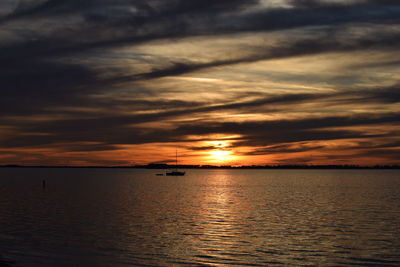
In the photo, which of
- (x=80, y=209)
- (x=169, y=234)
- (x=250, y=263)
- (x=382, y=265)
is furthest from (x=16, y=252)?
(x=80, y=209)

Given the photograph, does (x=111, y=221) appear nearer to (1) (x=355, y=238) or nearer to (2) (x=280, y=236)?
(2) (x=280, y=236)

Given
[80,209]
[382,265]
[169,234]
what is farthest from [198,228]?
[80,209]

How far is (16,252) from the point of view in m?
42.5

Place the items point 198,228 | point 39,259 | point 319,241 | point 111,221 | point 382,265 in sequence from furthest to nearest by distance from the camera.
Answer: point 111,221 < point 198,228 < point 319,241 < point 39,259 < point 382,265

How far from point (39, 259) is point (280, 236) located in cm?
2524

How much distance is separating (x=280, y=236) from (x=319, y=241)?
4.65m

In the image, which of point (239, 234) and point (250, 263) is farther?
point (239, 234)

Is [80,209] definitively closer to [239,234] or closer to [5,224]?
[5,224]

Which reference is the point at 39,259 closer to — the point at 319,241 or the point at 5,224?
the point at 5,224

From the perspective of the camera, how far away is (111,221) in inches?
2527

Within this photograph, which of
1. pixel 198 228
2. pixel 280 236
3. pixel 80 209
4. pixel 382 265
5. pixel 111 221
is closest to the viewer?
pixel 382 265

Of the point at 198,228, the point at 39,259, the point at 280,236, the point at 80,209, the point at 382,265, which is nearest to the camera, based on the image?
the point at 382,265

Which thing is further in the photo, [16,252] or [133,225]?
[133,225]

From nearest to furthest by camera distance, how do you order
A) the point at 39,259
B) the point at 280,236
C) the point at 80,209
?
the point at 39,259 < the point at 280,236 < the point at 80,209
